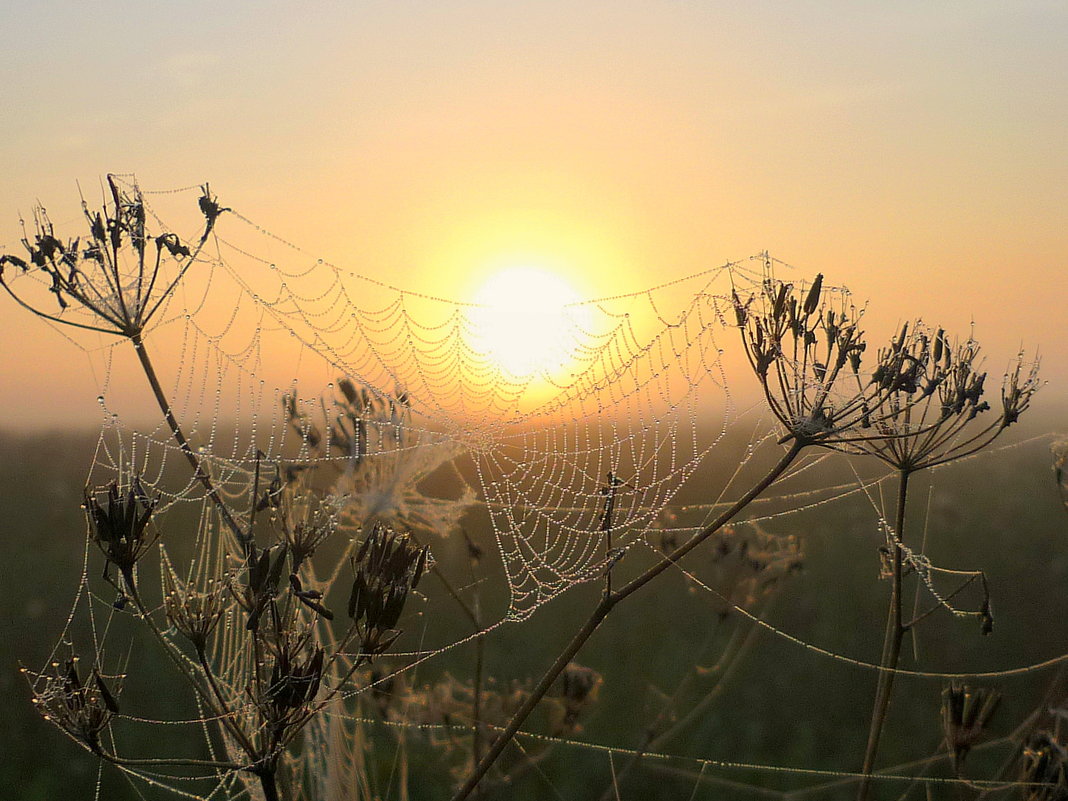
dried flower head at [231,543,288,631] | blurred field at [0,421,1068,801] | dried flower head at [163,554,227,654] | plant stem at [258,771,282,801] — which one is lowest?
blurred field at [0,421,1068,801]

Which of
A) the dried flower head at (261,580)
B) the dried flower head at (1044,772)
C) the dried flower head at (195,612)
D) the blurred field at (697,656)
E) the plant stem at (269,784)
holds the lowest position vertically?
the blurred field at (697,656)

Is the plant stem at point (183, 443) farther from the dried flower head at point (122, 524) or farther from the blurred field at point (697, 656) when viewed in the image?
the blurred field at point (697, 656)

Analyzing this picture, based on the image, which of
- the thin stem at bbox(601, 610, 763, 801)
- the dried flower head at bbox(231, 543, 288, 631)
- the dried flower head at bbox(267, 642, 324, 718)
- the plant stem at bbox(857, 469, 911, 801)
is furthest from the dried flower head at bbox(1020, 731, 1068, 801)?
the dried flower head at bbox(231, 543, 288, 631)

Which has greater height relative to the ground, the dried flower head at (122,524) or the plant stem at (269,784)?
the dried flower head at (122,524)

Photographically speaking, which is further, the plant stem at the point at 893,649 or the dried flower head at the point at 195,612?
the plant stem at the point at 893,649

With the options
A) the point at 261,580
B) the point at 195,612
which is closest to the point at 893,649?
the point at 261,580

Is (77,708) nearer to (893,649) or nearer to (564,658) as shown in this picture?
(564,658)

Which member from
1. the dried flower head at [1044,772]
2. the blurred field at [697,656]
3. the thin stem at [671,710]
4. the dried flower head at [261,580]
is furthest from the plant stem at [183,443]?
the blurred field at [697,656]

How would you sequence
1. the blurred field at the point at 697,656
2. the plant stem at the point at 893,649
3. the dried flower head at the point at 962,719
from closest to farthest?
the plant stem at the point at 893,649
the dried flower head at the point at 962,719
the blurred field at the point at 697,656

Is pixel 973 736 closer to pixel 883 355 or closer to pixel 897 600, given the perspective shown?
pixel 897 600

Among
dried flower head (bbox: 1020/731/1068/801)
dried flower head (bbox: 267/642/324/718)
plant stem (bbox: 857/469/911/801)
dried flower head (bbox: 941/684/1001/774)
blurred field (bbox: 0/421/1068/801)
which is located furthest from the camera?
blurred field (bbox: 0/421/1068/801)

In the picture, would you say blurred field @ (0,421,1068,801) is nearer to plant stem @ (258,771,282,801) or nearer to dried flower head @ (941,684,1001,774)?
dried flower head @ (941,684,1001,774)

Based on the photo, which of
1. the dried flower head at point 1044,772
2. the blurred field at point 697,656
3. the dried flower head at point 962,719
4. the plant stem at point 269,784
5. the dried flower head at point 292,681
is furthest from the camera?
the blurred field at point 697,656

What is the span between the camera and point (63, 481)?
58.4ft
